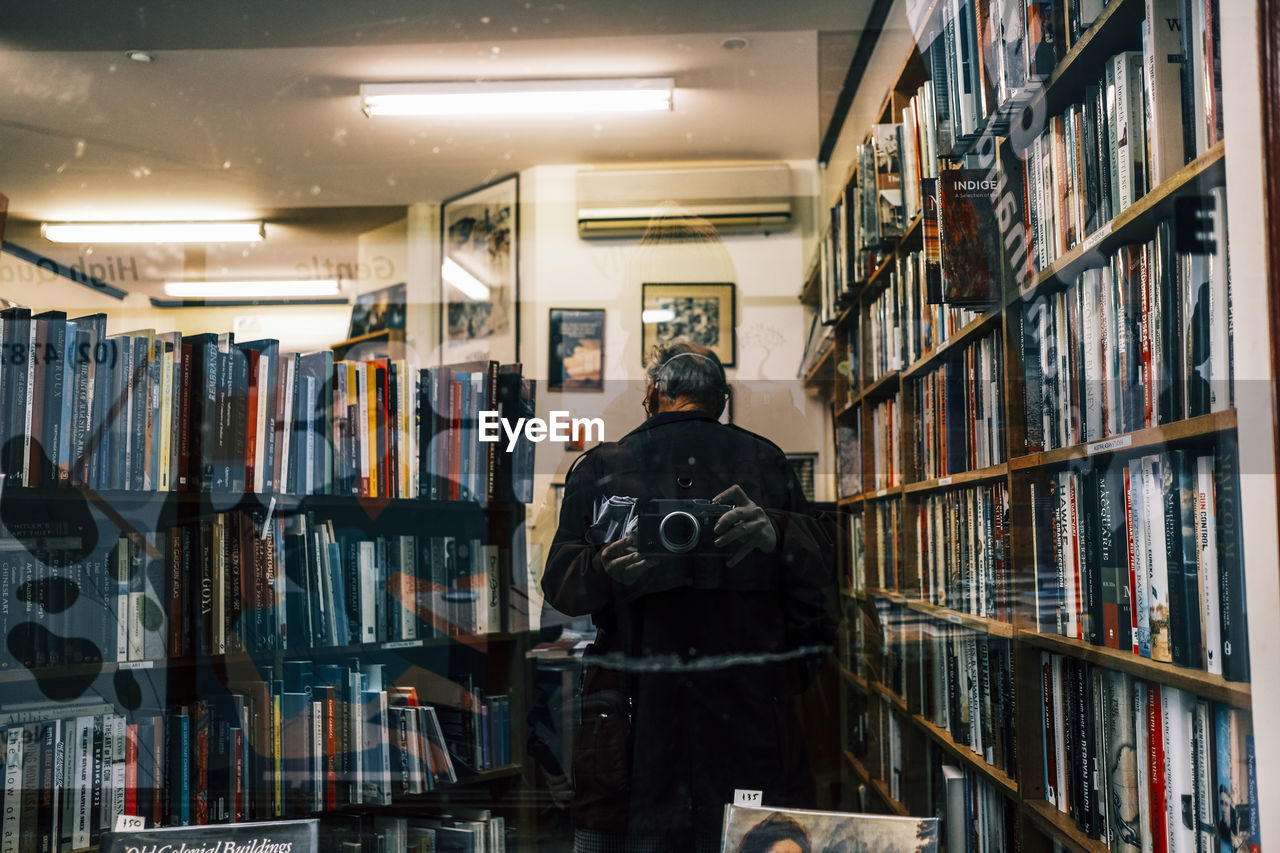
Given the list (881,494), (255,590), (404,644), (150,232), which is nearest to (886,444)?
(881,494)

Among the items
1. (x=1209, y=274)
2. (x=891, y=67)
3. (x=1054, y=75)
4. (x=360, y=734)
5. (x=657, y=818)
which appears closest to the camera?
(x=1209, y=274)

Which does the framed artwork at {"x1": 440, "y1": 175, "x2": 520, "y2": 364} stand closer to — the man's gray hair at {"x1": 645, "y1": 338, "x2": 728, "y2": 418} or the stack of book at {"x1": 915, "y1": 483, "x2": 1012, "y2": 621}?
the man's gray hair at {"x1": 645, "y1": 338, "x2": 728, "y2": 418}

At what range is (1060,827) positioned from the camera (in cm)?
130

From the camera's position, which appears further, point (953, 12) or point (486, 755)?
point (486, 755)

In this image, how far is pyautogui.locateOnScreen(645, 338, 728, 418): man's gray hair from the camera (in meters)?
1.66

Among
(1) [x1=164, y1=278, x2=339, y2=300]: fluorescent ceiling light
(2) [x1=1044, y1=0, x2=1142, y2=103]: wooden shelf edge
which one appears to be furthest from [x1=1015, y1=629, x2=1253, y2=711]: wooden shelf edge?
(1) [x1=164, y1=278, x2=339, y2=300]: fluorescent ceiling light

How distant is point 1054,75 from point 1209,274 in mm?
417

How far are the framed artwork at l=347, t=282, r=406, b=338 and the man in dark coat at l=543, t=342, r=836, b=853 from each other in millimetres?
438

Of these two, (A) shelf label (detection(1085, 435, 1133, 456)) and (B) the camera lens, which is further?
(B) the camera lens

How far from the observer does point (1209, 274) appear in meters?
1.01

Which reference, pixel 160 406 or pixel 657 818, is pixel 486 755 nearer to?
pixel 657 818

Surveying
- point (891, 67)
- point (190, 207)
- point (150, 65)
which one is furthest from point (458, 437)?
point (891, 67)

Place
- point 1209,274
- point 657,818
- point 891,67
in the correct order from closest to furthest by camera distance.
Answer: point 1209,274, point 657,818, point 891,67

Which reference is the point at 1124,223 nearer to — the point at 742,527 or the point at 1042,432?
the point at 1042,432
